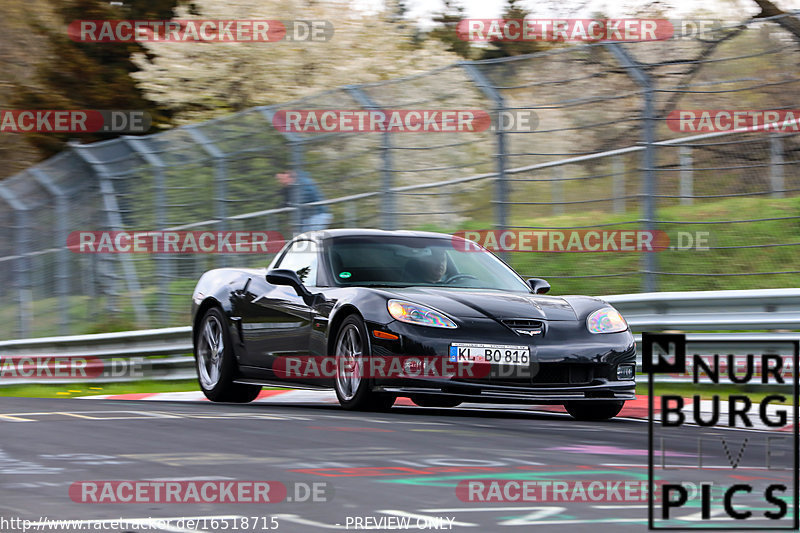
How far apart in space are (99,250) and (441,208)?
5.78 m

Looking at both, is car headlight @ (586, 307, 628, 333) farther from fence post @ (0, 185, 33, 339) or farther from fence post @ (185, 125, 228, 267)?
fence post @ (0, 185, 33, 339)

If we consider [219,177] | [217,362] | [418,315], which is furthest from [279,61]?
→ [418,315]

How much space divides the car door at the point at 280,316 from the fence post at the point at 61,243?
24.0 feet

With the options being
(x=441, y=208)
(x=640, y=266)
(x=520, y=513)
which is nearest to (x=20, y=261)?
(x=441, y=208)

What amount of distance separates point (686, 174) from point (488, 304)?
2867 mm

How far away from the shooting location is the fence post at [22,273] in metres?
18.3

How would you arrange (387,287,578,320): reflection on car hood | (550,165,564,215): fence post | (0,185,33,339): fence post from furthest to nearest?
1. (0,185,33,339): fence post
2. (550,165,564,215): fence post
3. (387,287,578,320): reflection on car hood

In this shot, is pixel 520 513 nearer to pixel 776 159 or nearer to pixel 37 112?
pixel 776 159

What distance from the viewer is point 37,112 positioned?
30.1 metres

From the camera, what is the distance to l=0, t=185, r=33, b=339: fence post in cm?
1831

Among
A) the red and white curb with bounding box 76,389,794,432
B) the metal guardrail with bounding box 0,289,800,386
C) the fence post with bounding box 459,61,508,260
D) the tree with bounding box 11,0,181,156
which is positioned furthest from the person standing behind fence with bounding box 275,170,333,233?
the tree with bounding box 11,0,181,156

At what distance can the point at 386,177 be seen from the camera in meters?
13.6

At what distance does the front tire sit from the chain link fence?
3055 millimetres

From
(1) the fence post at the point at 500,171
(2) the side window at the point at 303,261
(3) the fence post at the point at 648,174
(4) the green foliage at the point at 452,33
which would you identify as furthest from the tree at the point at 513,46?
(2) the side window at the point at 303,261
